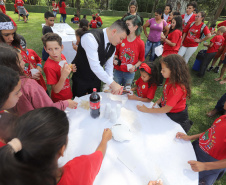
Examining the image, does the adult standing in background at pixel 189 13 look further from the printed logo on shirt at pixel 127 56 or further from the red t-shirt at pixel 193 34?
the printed logo on shirt at pixel 127 56

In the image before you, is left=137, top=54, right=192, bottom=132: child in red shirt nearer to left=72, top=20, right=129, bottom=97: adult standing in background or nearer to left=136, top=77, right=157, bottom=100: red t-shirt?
left=136, top=77, right=157, bottom=100: red t-shirt

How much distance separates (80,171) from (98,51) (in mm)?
1488

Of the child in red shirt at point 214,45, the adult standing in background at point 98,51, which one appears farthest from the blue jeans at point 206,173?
the child in red shirt at point 214,45

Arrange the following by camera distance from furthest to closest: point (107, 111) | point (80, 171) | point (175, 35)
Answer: point (175, 35)
point (107, 111)
point (80, 171)

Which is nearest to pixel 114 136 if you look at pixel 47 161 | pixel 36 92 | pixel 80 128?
pixel 80 128

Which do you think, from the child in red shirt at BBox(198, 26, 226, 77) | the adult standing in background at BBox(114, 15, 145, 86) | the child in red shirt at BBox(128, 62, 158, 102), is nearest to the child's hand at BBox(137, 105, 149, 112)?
the child in red shirt at BBox(128, 62, 158, 102)

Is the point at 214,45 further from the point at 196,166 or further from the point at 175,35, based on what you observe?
the point at 196,166

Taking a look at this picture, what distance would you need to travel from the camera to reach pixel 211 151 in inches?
55.0

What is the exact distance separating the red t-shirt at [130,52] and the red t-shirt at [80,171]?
2.08m

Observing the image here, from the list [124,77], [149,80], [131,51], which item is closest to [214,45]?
[131,51]

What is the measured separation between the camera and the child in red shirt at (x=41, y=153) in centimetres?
62

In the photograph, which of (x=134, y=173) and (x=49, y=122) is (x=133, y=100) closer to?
(x=134, y=173)

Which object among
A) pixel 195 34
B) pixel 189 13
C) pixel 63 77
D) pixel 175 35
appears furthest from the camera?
pixel 189 13

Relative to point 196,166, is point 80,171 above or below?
above
